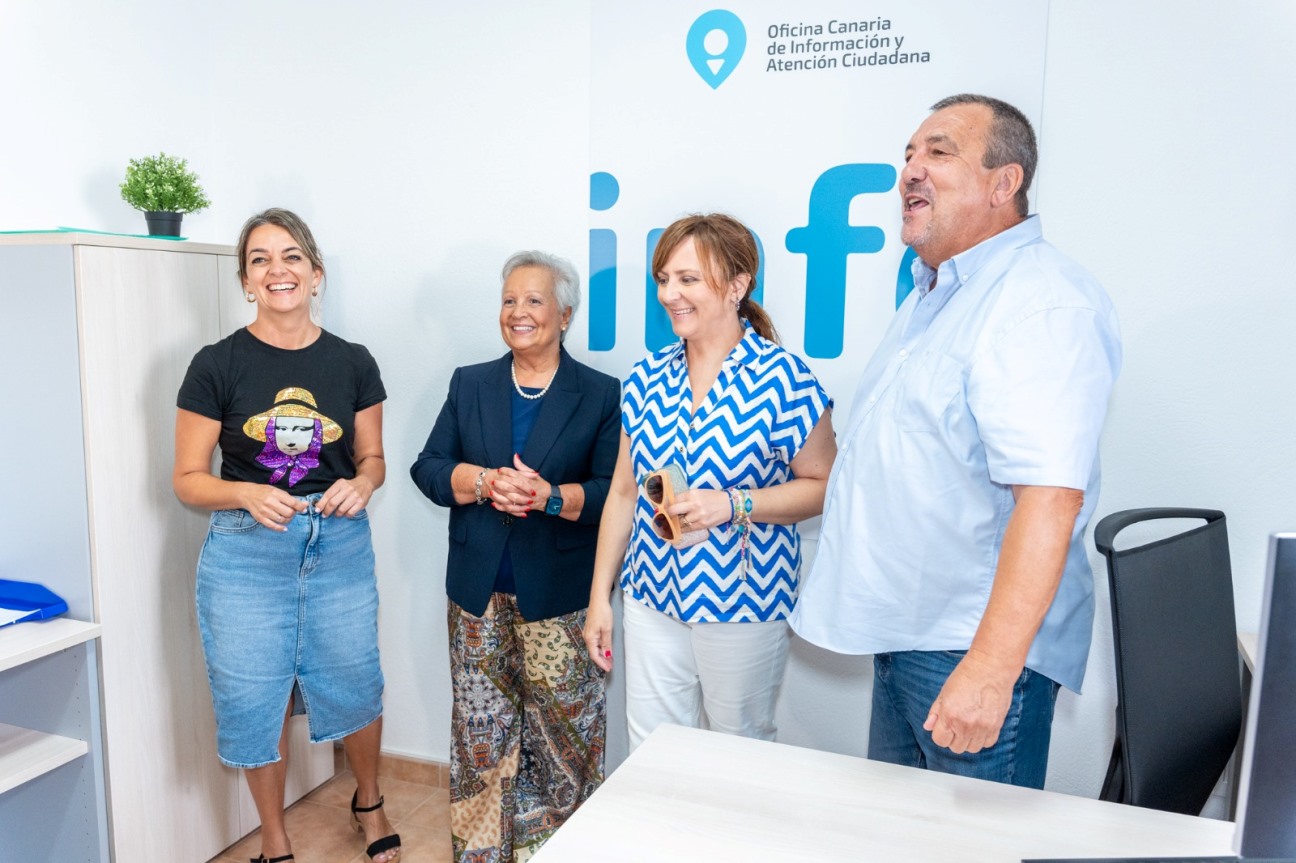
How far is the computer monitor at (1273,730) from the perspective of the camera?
81 centimetres

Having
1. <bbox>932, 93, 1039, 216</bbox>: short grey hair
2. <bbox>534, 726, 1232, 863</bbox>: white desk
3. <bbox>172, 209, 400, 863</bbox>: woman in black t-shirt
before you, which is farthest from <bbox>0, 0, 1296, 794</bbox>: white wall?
<bbox>534, 726, 1232, 863</bbox>: white desk

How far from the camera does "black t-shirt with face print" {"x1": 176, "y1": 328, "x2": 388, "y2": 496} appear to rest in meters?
2.21

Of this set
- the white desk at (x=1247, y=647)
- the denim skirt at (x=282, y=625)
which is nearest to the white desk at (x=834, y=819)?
the white desk at (x=1247, y=647)

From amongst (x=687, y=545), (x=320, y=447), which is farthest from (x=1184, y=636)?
(x=320, y=447)

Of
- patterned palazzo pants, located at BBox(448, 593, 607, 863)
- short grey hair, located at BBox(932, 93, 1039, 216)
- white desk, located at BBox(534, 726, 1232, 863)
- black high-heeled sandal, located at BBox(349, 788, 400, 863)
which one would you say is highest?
short grey hair, located at BBox(932, 93, 1039, 216)

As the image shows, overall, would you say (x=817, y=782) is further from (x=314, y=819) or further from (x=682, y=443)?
(x=314, y=819)

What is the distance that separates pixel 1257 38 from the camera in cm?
197

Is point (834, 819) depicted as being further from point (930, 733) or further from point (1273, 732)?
point (1273, 732)

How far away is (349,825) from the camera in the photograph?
2715 millimetres

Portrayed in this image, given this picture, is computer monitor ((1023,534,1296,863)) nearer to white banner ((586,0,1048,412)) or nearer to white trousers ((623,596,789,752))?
white trousers ((623,596,789,752))

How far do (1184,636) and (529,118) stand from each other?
201 centimetres

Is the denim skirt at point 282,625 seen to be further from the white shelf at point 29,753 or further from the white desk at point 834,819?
the white desk at point 834,819

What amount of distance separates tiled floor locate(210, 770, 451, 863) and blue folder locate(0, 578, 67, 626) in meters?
0.88

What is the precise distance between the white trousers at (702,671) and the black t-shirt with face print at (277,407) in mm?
859
